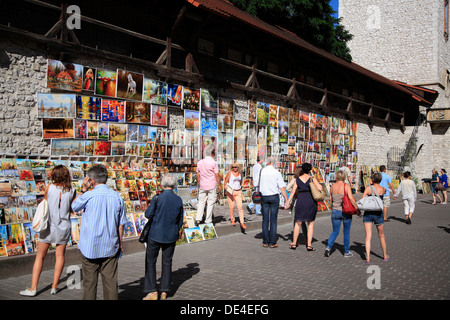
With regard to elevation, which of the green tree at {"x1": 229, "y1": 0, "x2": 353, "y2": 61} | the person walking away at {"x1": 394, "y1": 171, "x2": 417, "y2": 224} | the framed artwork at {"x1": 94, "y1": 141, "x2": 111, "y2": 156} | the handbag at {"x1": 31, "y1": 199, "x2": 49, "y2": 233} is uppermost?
the green tree at {"x1": 229, "y1": 0, "x2": 353, "y2": 61}

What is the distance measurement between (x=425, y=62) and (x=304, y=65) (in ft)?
56.1

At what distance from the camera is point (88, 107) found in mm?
9859

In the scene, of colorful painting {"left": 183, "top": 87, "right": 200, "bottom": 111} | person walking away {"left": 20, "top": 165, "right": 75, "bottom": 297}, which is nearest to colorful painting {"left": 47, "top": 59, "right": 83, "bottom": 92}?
colorful painting {"left": 183, "top": 87, "right": 200, "bottom": 111}

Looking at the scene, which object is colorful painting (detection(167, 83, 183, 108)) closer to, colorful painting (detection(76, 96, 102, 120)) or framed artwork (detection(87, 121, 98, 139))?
colorful painting (detection(76, 96, 102, 120))

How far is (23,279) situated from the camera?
5.71 meters

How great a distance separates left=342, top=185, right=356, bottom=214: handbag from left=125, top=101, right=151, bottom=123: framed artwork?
608cm

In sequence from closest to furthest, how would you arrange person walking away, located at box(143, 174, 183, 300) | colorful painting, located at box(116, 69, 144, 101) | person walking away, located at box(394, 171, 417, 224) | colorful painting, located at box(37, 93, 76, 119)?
person walking away, located at box(143, 174, 183, 300)
colorful painting, located at box(37, 93, 76, 119)
colorful painting, located at box(116, 69, 144, 101)
person walking away, located at box(394, 171, 417, 224)

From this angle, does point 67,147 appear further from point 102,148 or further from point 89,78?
point 89,78

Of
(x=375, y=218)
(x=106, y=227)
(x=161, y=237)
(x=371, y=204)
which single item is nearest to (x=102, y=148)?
(x=161, y=237)

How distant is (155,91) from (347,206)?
21.6 ft

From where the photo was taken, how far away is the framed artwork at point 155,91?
1134 centimetres

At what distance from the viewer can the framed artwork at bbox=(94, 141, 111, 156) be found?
395 inches
